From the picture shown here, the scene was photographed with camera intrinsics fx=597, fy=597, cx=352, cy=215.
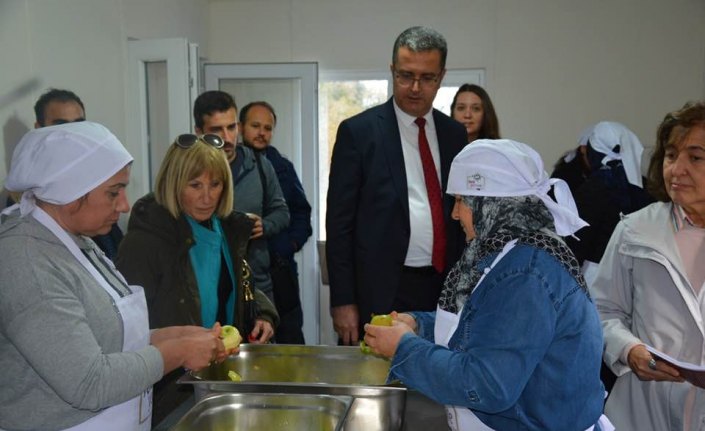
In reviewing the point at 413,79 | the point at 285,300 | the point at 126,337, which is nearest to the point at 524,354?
the point at 126,337

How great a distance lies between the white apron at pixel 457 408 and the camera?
1277 millimetres

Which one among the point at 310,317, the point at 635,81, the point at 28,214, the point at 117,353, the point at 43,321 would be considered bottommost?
the point at 310,317

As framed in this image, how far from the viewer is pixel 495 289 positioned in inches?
47.9

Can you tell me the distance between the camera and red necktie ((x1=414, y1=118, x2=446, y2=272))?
2.16 meters

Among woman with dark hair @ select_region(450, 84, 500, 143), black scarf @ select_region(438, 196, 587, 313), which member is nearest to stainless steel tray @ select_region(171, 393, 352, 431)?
black scarf @ select_region(438, 196, 587, 313)

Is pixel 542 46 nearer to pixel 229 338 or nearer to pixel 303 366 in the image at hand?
pixel 303 366

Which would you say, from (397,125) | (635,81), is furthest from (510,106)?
(397,125)

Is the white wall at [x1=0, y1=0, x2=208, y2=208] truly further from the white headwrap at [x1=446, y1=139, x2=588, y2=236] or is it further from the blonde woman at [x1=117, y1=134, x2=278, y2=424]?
the white headwrap at [x1=446, y1=139, x2=588, y2=236]

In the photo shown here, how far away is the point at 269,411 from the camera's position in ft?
4.60

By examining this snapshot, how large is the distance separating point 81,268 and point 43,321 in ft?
0.53

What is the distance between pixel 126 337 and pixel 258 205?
1.66m

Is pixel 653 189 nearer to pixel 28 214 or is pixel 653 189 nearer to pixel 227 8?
pixel 28 214

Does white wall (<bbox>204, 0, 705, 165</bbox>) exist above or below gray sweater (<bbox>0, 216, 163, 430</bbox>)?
above

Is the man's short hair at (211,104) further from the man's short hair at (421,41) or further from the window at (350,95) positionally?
the window at (350,95)
